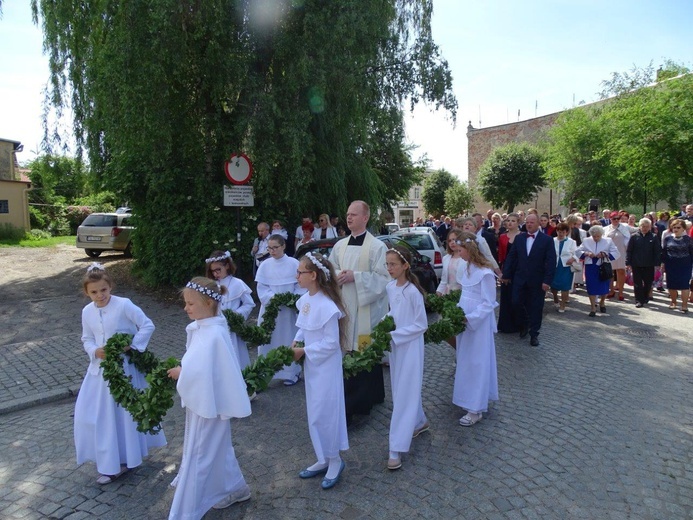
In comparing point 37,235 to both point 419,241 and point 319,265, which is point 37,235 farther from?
point 319,265

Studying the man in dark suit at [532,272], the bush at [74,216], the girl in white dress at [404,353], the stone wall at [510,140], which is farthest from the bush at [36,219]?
the stone wall at [510,140]

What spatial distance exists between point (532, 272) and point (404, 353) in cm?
466

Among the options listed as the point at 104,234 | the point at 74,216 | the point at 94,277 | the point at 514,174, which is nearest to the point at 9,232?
the point at 74,216

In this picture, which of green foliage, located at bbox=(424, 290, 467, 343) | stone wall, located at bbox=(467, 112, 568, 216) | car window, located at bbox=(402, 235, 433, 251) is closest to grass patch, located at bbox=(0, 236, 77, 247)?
car window, located at bbox=(402, 235, 433, 251)

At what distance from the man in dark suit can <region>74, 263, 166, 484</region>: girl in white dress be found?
6089mm

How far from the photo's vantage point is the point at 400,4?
14078 mm

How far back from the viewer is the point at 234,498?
3.76 meters

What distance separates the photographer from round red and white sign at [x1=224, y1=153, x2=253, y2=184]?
35.4 feet

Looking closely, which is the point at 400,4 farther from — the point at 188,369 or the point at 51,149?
the point at 188,369

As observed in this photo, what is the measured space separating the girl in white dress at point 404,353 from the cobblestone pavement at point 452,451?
1.01ft

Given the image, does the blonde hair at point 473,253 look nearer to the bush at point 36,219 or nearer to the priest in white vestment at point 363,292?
the priest in white vestment at point 363,292

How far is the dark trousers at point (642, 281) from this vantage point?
11.2 metres

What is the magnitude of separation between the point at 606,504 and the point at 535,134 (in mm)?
50591

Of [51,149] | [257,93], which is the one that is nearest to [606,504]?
[257,93]
